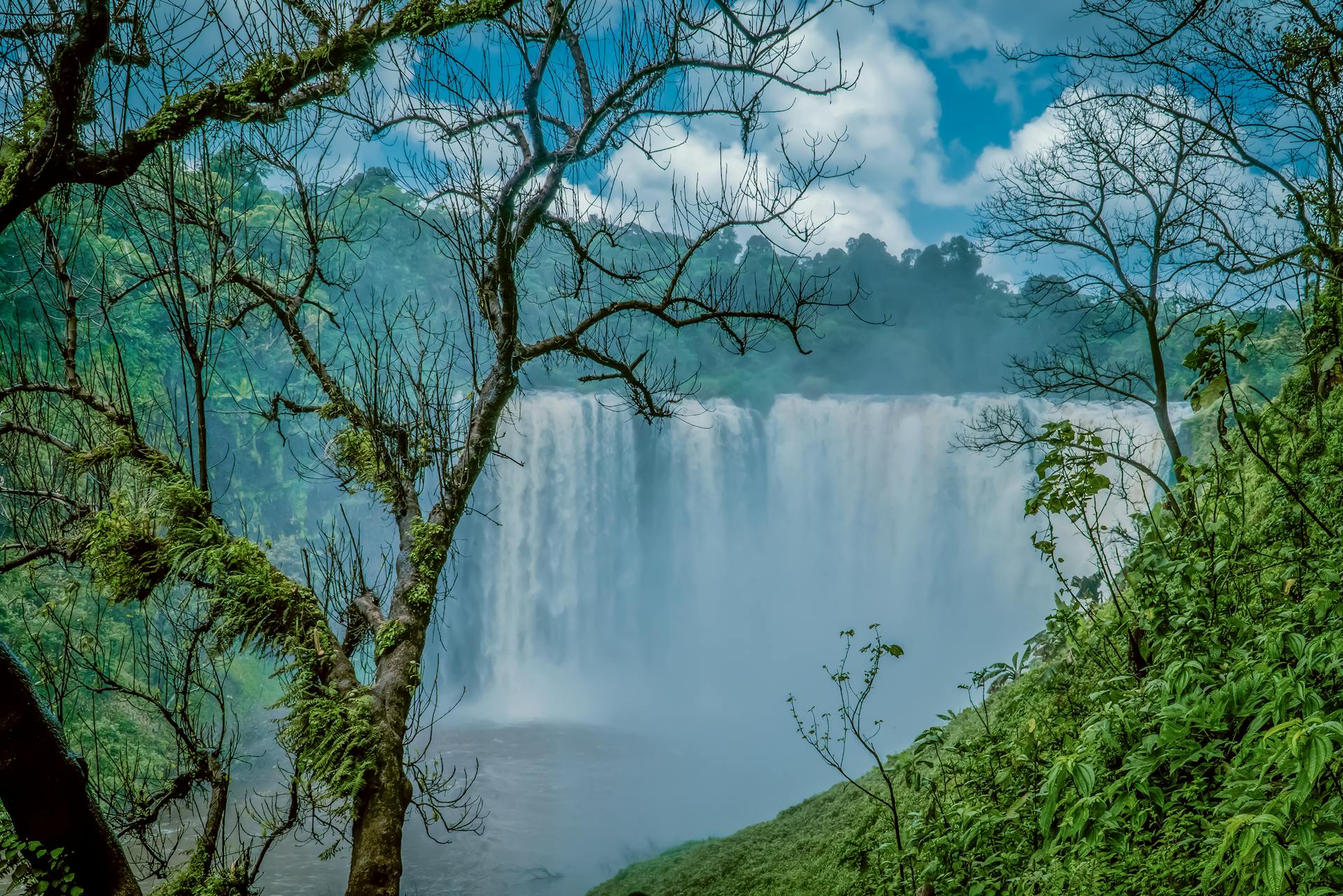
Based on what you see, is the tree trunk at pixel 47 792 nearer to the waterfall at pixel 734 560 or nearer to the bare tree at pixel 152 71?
the bare tree at pixel 152 71

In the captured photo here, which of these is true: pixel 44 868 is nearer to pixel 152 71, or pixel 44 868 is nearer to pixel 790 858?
pixel 152 71

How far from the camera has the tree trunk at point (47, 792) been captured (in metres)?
2.68

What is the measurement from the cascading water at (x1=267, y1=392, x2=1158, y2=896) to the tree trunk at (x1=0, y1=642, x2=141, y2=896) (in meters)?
20.0

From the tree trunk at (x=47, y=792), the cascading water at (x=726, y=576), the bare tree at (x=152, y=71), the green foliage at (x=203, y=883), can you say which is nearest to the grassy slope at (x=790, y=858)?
the green foliage at (x=203, y=883)

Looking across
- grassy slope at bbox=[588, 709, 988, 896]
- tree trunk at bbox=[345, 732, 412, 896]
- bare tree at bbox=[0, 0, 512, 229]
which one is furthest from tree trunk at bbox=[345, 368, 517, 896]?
grassy slope at bbox=[588, 709, 988, 896]

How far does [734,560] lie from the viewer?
29172 millimetres

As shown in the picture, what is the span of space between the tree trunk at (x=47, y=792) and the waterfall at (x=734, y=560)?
67.4 feet

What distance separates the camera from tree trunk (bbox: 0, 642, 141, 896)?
2676 mm

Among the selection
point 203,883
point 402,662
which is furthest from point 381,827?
point 203,883

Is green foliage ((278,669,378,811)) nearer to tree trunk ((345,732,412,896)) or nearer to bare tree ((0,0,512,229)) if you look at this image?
tree trunk ((345,732,412,896))

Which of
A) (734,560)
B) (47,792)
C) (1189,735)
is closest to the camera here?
(1189,735)

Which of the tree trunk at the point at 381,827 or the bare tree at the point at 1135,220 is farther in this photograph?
the bare tree at the point at 1135,220

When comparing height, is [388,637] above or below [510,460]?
below

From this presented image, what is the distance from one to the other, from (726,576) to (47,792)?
27.3 m
